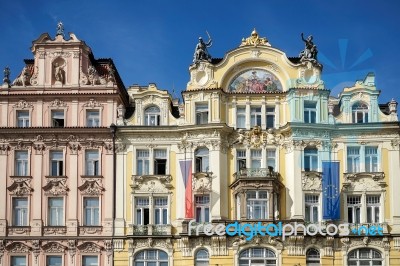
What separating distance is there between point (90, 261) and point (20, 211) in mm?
5779

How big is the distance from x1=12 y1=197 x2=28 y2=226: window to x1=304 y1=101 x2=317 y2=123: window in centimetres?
1941

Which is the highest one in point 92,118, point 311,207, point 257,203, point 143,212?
point 92,118

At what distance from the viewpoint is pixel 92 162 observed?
192ft

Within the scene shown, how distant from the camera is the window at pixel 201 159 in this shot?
5812cm

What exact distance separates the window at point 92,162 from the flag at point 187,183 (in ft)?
18.5

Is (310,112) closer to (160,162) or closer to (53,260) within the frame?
(160,162)

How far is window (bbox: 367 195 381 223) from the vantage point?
188ft

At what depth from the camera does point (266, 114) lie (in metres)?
59.0

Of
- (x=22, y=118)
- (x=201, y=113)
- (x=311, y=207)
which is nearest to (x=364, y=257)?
(x=311, y=207)

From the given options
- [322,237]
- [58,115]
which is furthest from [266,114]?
[58,115]

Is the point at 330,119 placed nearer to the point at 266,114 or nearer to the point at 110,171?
the point at 266,114

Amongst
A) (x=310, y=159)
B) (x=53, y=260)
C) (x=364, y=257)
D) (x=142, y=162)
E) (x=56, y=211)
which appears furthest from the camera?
(x=142, y=162)

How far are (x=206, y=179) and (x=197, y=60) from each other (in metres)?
8.29

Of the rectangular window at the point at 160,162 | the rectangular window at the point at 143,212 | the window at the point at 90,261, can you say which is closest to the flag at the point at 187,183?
the rectangular window at the point at 160,162
